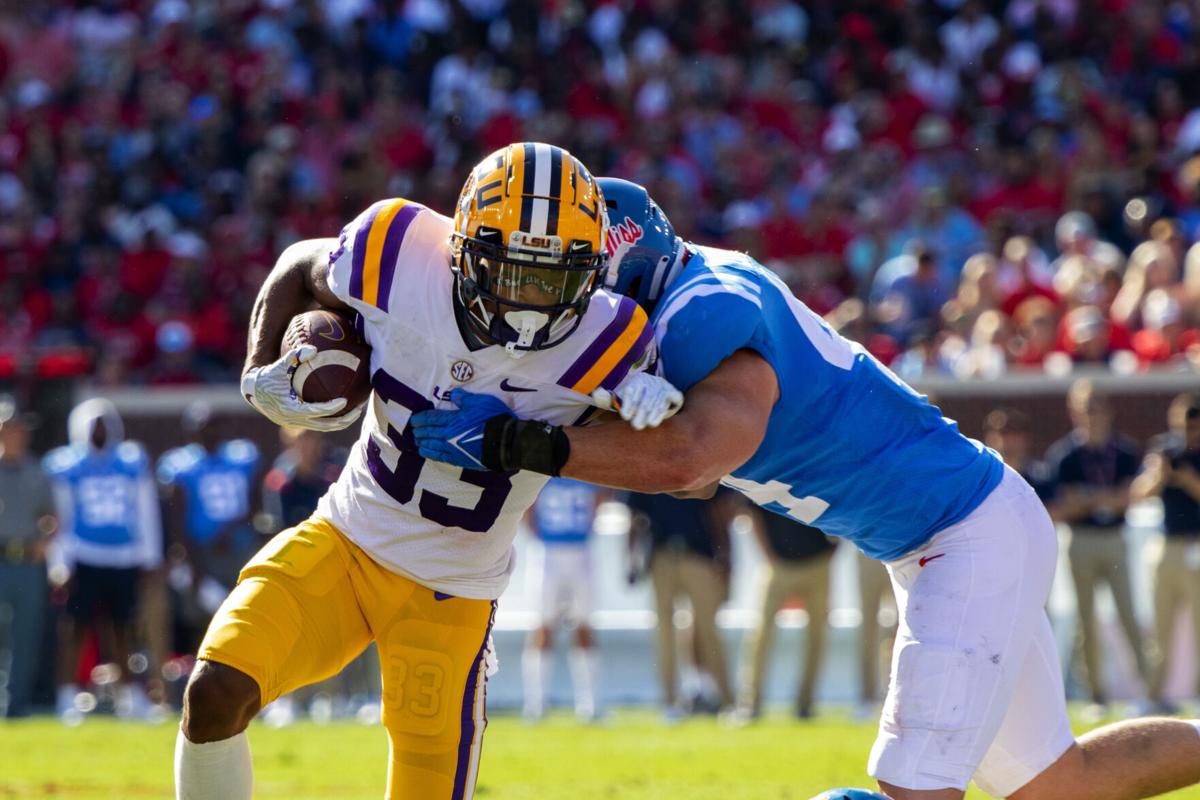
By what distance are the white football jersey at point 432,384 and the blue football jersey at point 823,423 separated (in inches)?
7.0

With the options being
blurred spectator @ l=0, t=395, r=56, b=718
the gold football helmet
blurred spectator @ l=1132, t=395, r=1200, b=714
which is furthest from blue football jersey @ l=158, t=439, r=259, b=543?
the gold football helmet

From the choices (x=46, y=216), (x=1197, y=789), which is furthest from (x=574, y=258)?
(x=46, y=216)

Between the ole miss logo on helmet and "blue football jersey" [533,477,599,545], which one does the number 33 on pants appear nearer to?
the ole miss logo on helmet

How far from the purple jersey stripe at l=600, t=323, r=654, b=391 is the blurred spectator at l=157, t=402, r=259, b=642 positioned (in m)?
7.38

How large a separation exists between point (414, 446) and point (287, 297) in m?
0.51

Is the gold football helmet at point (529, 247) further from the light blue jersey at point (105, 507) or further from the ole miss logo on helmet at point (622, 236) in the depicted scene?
the light blue jersey at point (105, 507)

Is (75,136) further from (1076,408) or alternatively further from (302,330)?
(302,330)

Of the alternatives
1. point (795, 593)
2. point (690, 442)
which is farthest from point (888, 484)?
point (795, 593)

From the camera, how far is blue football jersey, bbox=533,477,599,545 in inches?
404

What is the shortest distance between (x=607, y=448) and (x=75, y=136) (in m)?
12.0

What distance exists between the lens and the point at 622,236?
4.01 m

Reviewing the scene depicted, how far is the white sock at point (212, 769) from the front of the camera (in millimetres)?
3766

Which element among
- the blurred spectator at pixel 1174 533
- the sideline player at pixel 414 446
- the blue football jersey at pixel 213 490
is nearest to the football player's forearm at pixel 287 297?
the sideline player at pixel 414 446

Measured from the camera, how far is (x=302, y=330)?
3918 millimetres
